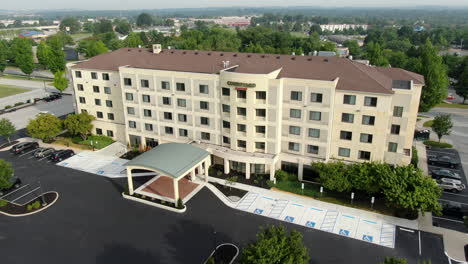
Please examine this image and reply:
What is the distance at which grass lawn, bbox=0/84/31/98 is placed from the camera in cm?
11854

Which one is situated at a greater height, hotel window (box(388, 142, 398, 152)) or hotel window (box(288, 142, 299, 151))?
hotel window (box(388, 142, 398, 152))

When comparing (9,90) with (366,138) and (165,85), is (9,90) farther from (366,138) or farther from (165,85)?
(366,138)

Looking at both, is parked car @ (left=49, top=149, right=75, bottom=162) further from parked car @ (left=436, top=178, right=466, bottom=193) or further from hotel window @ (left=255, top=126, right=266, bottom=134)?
parked car @ (left=436, top=178, right=466, bottom=193)

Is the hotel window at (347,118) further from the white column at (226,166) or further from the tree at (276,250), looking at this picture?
the tree at (276,250)

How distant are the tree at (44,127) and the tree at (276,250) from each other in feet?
184

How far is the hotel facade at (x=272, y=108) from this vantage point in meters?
52.1

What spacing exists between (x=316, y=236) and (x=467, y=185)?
30.5 m

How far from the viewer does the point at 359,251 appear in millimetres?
40469

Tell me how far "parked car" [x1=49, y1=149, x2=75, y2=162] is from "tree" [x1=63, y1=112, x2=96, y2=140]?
5.45 m

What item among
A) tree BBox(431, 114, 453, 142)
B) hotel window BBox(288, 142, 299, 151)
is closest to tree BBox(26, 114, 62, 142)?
hotel window BBox(288, 142, 299, 151)

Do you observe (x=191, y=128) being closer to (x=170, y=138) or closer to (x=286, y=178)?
(x=170, y=138)

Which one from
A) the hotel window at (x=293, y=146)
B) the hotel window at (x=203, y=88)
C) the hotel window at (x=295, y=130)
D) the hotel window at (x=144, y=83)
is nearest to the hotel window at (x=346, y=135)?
the hotel window at (x=295, y=130)

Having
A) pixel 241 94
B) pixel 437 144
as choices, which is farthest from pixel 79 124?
pixel 437 144

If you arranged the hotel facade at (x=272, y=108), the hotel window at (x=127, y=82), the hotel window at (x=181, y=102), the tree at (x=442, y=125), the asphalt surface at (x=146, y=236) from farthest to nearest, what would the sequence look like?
the tree at (x=442, y=125), the hotel window at (x=127, y=82), the hotel window at (x=181, y=102), the hotel facade at (x=272, y=108), the asphalt surface at (x=146, y=236)
